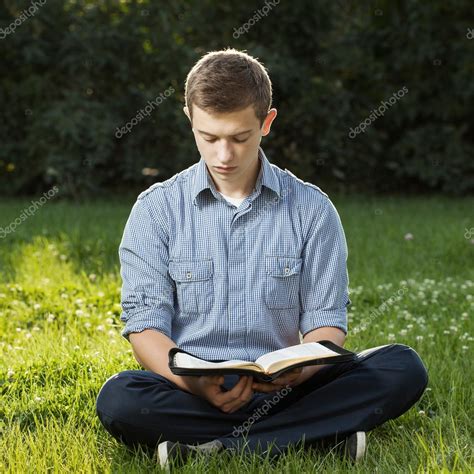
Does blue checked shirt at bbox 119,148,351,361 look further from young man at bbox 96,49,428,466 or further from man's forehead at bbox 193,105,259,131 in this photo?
man's forehead at bbox 193,105,259,131

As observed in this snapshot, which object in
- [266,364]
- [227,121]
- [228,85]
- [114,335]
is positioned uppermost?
[228,85]

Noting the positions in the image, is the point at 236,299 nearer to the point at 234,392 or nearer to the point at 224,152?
the point at 234,392

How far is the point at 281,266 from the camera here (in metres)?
3.42

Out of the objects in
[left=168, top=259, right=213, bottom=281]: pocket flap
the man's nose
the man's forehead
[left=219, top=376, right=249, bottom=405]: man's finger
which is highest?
the man's forehead

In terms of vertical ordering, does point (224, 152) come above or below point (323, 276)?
above

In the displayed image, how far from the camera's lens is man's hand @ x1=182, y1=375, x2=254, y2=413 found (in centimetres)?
306

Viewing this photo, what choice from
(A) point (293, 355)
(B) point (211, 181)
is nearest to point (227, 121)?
(B) point (211, 181)

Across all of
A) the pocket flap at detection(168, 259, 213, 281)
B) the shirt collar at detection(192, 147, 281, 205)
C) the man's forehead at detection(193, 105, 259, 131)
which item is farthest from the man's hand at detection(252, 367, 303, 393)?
the man's forehead at detection(193, 105, 259, 131)

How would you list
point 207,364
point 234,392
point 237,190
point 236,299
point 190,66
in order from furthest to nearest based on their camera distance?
point 190,66 → point 237,190 → point 236,299 → point 234,392 → point 207,364

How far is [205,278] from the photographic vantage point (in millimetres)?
3393

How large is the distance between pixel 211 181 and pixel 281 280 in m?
0.47

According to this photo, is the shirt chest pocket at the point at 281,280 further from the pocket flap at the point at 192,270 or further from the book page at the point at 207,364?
the book page at the point at 207,364

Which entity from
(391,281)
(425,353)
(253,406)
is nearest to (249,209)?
(253,406)

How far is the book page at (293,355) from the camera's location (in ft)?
9.36
